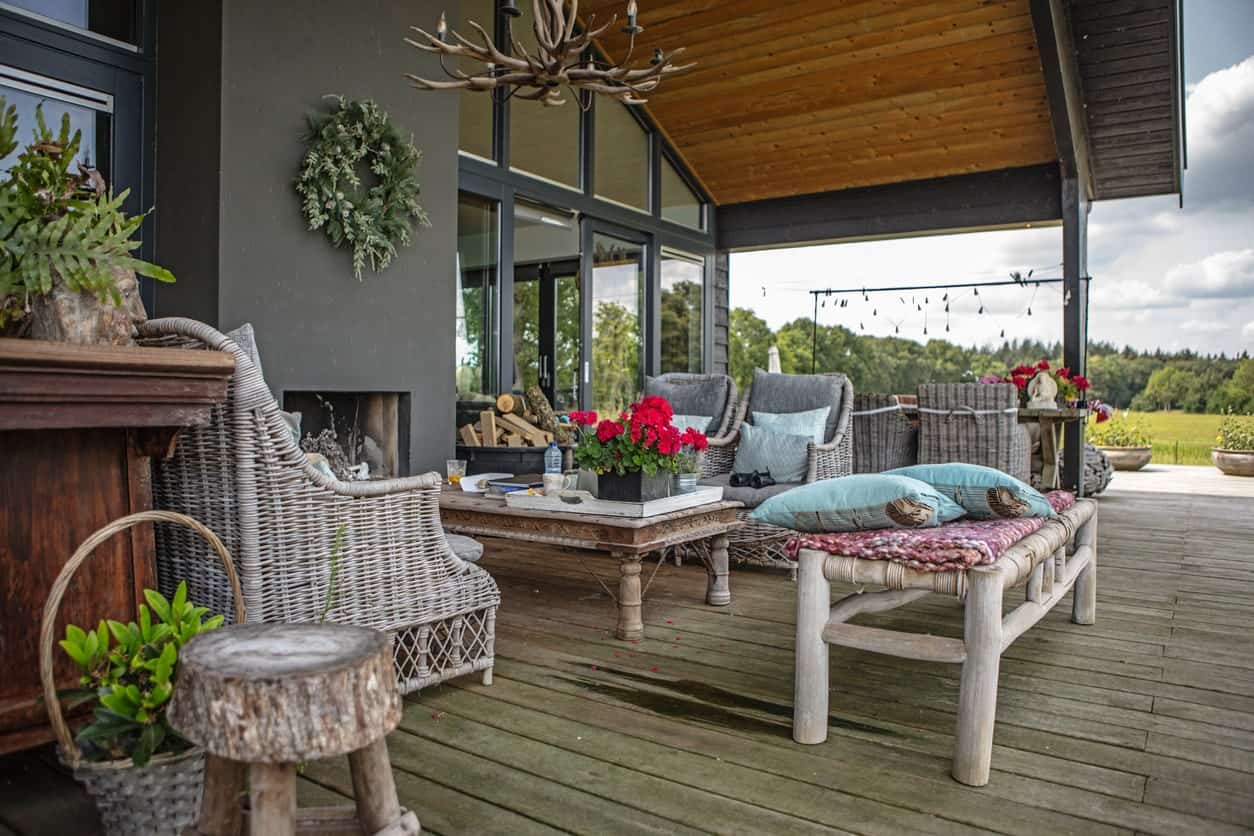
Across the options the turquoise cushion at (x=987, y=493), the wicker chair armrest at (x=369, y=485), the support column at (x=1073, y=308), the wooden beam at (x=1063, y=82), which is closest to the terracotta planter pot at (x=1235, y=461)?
the support column at (x=1073, y=308)

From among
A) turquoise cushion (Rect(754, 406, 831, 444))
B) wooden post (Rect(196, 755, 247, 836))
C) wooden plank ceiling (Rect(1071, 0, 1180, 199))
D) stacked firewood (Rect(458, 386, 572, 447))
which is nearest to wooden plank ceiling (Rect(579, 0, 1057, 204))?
wooden plank ceiling (Rect(1071, 0, 1180, 199))

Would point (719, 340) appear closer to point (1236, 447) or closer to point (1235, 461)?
point (1235, 461)

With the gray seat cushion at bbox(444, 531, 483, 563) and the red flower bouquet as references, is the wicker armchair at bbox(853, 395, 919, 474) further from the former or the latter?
the gray seat cushion at bbox(444, 531, 483, 563)

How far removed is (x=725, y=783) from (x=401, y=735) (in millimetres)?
818

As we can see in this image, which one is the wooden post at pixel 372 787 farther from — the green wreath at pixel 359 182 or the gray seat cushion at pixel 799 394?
the gray seat cushion at pixel 799 394

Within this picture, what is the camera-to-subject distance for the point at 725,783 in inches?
77.4

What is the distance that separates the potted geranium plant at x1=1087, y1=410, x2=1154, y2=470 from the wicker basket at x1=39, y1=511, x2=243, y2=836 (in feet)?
37.5

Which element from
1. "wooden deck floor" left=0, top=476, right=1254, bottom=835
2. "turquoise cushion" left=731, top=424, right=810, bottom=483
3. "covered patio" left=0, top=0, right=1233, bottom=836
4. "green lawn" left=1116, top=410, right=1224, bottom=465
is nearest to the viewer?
"wooden deck floor" left=0, top=476, right=1254, bottom=835

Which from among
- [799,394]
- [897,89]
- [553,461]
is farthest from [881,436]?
[897,89]

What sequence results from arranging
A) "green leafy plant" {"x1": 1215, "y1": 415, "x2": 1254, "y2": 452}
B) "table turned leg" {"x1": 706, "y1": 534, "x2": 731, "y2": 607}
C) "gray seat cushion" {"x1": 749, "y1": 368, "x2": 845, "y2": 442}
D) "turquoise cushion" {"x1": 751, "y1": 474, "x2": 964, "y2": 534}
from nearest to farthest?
"turquoise cushion" {"x1": 751, "y1": 474, "x2": 964, "y2": 534}
"table turned leg" {"x1": 706, "y1": 534, "x2": 731, "y2": 607}
"gray seat cushion" {"x1": 749, "y1": 368, "x2": 845, "y2": 442}
"green leafy plant" {"x1": 1215, "y1": 415, "x2": 1254, "y2": 452}

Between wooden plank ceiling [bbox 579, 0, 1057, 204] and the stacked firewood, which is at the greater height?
wooden plank ceiling [bbox 579, 0, 1057, 204]

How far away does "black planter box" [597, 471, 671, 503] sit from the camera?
126 inches

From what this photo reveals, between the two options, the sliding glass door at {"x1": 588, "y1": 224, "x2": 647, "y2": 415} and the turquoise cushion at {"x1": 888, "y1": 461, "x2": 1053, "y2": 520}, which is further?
the sliding glass door at {"x1": 588, "y1": 224, "x2": 647, "y2": 415}

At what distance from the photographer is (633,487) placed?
3199 millimetres
